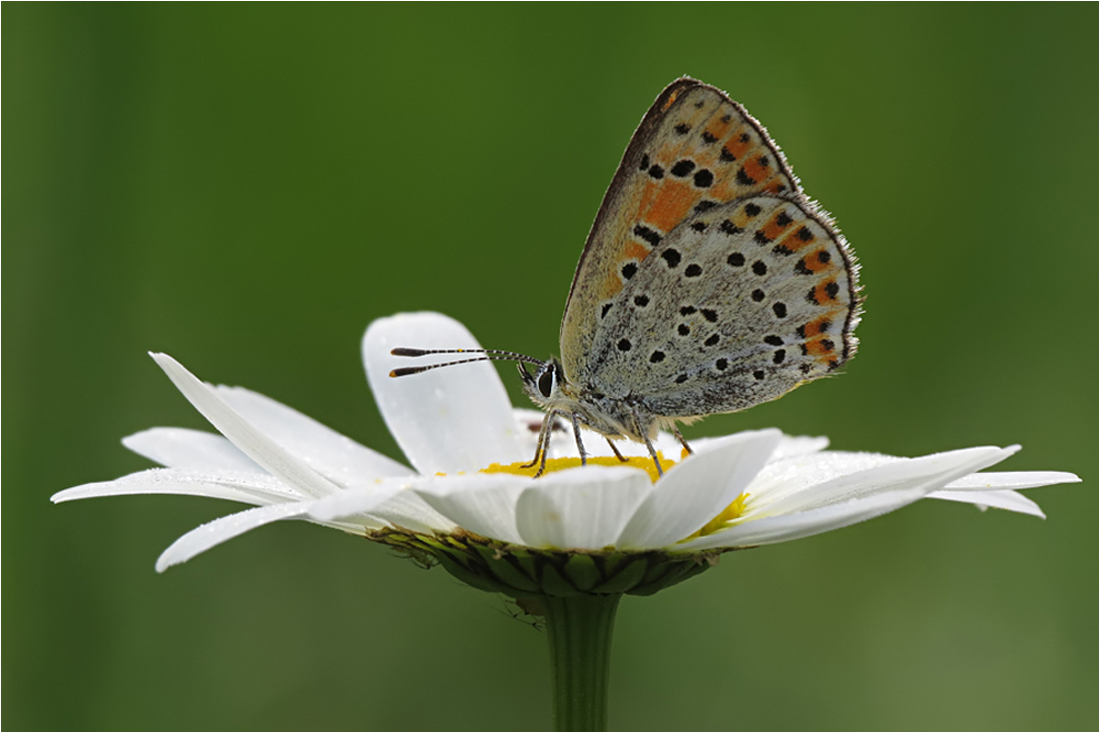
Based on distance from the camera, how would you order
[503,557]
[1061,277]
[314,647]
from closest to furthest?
[503,557]
[314,647]
[1061,277]

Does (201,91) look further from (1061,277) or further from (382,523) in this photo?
(1061,277)

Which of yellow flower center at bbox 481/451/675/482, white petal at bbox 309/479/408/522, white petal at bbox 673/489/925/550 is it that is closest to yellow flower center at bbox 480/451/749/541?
yellow flower center at bbox 481/451/675/482

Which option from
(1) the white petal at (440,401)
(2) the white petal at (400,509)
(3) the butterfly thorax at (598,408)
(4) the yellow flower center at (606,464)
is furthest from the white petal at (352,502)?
(1) the white petal at (440,401)

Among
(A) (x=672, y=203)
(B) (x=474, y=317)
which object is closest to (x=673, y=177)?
(A) (x=672, y=203)

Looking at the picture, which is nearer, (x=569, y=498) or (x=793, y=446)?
(x=569, y=498)

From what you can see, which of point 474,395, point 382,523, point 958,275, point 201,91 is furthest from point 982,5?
point 382,523

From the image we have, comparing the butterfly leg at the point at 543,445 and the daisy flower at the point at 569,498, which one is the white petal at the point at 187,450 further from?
the butterfly leg at the point at 543,445

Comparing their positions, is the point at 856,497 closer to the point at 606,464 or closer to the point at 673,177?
the point at 606,464
